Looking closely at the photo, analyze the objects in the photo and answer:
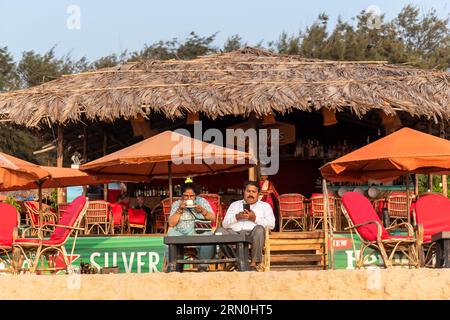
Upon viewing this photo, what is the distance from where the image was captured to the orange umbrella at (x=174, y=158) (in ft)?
31.3

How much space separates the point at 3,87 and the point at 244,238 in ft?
86.4

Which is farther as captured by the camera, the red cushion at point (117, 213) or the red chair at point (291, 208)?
the red cushion at point (117, 213)

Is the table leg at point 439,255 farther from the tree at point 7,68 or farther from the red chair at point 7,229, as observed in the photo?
the tree at point 7,68

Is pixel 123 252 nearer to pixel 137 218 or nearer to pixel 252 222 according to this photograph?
pixel 137 218

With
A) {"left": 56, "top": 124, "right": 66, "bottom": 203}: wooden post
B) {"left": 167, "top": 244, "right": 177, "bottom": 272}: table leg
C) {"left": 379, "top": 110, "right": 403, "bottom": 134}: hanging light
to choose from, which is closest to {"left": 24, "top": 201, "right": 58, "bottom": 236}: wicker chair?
{"left": 56, "top": 124, "right": 66, "bottom": 203}: wooden post

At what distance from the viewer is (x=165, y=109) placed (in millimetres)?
13078

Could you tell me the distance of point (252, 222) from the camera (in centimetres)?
907

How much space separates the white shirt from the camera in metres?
9.07

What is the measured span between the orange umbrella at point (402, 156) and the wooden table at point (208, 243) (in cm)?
229

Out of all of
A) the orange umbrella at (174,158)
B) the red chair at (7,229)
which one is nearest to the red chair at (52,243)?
the red chair at (7,229)

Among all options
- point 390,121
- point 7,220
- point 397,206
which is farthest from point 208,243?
point 390,121

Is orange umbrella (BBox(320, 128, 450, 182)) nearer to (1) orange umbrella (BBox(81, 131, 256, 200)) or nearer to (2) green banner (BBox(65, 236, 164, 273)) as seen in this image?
(1) orange umbrella (BBox(81, 131, 256, 200))
